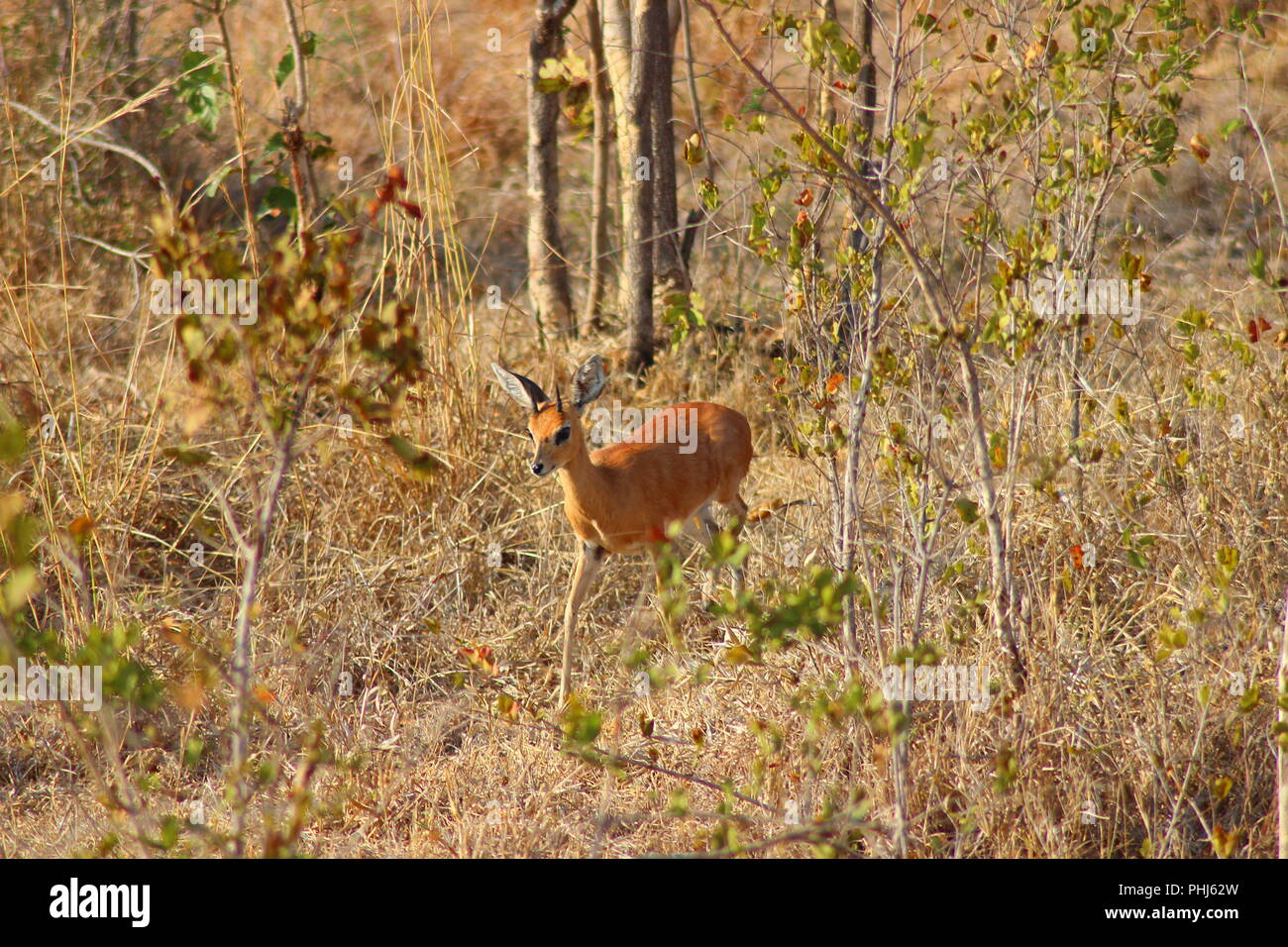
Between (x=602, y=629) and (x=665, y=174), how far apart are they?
8.72 feet

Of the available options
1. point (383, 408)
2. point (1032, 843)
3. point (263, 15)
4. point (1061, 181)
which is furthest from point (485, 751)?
point (263, 15)

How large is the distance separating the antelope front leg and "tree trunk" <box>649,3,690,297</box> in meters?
2.02

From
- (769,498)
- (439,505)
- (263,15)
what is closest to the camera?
(439,505)

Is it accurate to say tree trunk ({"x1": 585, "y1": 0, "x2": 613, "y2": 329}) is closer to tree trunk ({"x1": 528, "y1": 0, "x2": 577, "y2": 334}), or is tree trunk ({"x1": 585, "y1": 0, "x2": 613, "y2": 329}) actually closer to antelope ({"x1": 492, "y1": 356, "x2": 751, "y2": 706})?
tree trunk ({"x1": 528, "y1": 0, "x2": 577, "y2": 334})

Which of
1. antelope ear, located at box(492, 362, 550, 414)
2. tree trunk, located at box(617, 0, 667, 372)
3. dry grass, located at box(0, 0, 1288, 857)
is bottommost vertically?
dry grass, located at box(0, 0, 1288, 857)

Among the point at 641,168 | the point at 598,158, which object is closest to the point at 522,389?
the point at 641,168

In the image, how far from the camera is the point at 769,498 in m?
5.31

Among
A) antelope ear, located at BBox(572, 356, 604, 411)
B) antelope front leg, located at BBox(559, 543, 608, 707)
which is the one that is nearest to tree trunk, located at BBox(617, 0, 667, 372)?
antelope ear, located at BBox(572, 356, 604, 411)

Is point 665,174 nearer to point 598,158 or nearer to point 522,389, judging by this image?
point 598,158

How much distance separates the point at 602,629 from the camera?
15.0 ft

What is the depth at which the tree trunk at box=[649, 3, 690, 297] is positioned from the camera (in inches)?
236

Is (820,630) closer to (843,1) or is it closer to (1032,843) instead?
(1032,843)
